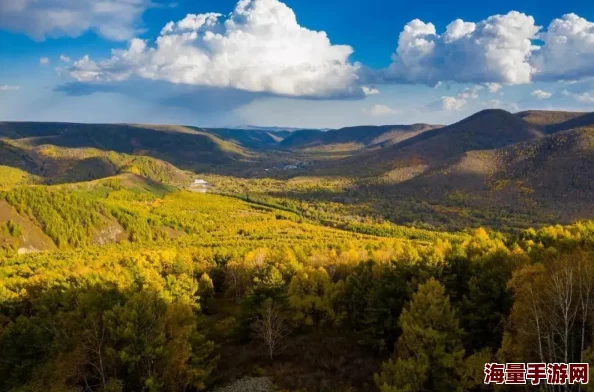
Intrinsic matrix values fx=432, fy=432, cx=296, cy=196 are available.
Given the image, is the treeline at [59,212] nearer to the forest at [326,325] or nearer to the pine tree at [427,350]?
the forest at [326,325]

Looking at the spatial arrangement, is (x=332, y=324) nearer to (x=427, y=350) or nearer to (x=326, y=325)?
(x=326, y=325)

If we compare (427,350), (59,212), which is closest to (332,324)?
(427,350)

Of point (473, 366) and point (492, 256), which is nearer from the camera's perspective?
point (473, 366)

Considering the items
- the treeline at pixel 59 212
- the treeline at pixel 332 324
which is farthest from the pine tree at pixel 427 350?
the treeline at pixel 59 212

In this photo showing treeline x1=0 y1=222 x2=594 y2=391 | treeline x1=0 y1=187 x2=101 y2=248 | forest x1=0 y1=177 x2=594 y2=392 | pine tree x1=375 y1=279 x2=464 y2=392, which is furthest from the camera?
treeline x1=0 y1=187 x2=101 y2=248

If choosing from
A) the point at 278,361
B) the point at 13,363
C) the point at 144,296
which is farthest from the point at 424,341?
the point at 13,363

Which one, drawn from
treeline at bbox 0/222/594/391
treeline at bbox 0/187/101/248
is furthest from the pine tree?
treeline at bbox 0/187/101/248

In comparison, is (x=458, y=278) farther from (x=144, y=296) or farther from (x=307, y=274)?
(x=144, y=296)

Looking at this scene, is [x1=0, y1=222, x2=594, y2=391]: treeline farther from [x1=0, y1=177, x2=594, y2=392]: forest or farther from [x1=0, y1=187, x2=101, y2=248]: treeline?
[x1=0, y1=187, x2=101, y2=248]: treeline
